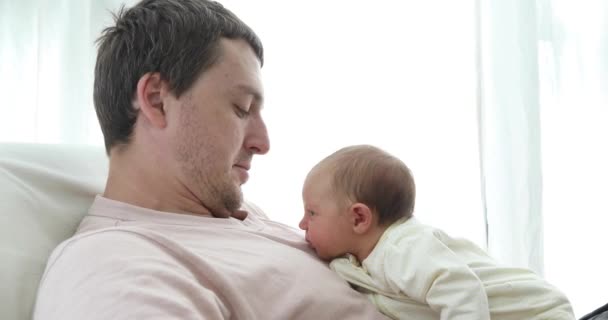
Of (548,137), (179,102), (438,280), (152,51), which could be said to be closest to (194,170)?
(179,102)

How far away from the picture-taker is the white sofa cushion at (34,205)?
0.85 metres

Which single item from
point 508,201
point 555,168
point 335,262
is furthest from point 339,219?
point 555,168

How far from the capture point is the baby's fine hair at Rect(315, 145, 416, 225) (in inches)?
44.3

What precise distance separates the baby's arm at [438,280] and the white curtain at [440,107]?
104 centimetres

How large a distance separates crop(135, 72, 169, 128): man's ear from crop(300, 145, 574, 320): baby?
1.07 ft

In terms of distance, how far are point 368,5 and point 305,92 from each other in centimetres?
39

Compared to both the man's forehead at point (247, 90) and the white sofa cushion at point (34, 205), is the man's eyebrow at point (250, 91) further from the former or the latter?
the white sofa cushion at point (34, 205)

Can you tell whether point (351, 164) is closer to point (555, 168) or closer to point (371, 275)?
point (371, 275)

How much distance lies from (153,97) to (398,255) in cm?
54

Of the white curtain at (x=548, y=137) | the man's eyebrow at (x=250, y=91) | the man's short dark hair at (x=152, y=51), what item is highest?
the man's short dark hair at (x=152, y=51)

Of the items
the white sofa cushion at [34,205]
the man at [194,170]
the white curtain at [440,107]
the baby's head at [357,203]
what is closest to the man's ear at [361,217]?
the baby's head at [357,203]

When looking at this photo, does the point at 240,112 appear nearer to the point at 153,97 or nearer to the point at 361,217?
the point at 153,97

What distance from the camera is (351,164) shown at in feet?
3.76

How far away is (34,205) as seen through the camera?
3.25ft
